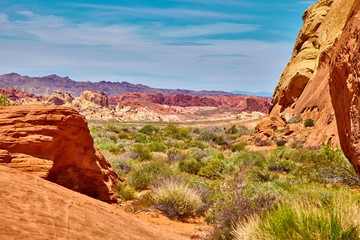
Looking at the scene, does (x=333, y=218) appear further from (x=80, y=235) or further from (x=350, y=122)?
(x=80, y=235)

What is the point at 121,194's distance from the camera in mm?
9852

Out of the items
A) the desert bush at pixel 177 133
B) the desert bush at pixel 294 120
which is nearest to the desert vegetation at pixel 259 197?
the desert bush at pixel 294 120

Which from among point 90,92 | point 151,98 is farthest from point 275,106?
point 151,98

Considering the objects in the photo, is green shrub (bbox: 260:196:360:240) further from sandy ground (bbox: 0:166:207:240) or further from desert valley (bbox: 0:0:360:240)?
sandy ground (bbox: 0:166:207:240)

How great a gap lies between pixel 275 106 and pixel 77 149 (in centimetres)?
3554

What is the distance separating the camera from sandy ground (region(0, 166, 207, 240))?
2973 mm

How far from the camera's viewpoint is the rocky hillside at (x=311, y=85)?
2550cm

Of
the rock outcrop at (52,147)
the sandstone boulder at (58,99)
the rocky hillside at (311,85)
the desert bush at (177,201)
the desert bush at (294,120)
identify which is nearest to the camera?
the rock outcrop at (52,147)

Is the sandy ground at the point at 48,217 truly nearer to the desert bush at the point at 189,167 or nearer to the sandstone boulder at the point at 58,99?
the desert bush at the point at 189,167

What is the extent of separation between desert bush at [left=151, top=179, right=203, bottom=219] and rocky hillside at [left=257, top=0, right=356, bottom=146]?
1278 centimetres

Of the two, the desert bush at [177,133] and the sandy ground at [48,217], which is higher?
the sandy ground at [48,217]

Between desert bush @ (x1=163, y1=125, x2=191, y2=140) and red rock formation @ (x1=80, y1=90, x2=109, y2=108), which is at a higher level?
red rock formation @ (x1=80, y1=90, x2=109, y2=108)

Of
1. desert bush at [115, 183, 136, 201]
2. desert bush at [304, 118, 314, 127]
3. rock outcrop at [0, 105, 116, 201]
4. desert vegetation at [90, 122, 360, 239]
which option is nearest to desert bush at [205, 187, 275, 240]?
desert vegetation at [90, 122, 360, 239]

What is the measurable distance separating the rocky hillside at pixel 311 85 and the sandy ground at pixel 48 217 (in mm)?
17107
